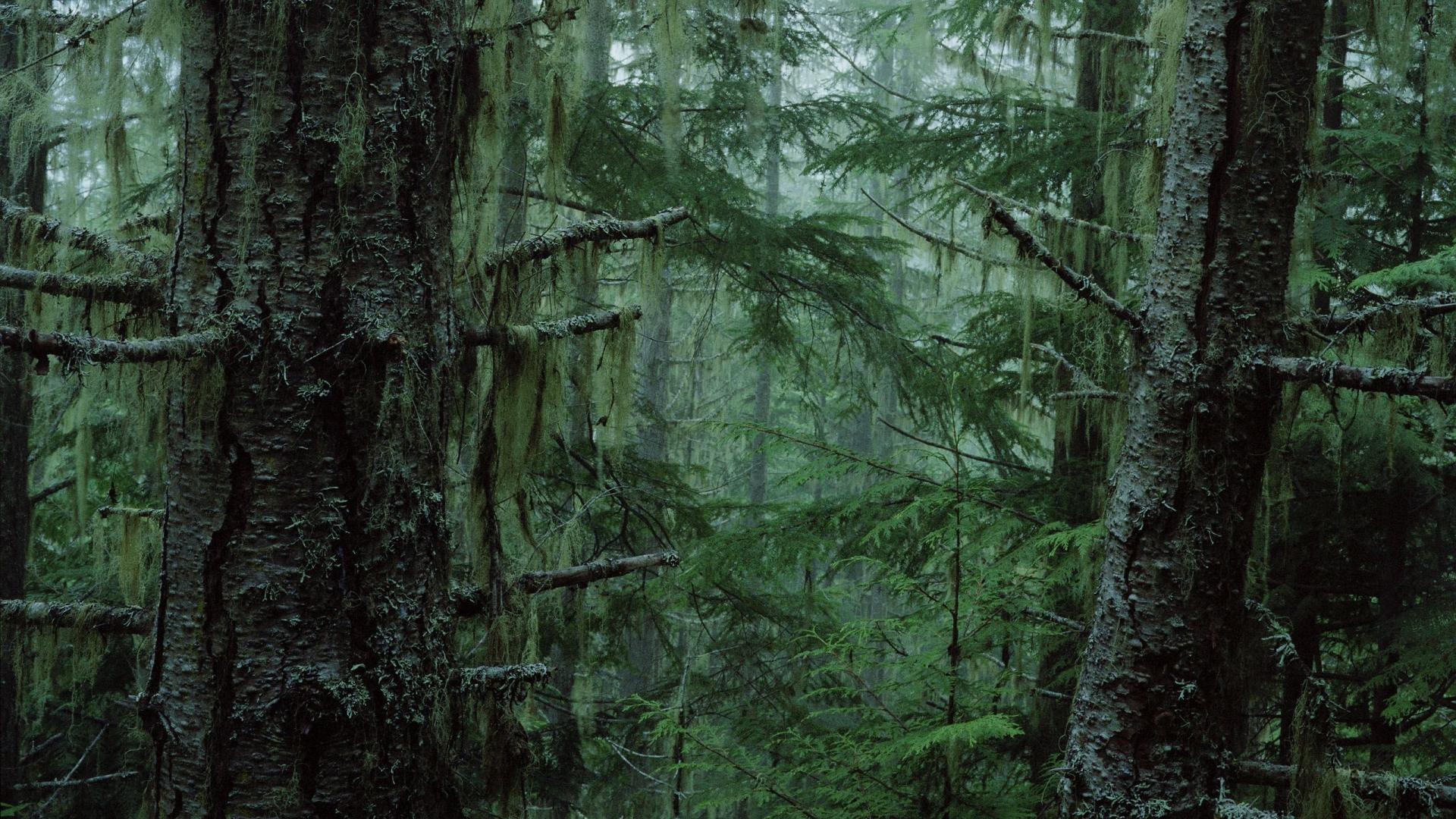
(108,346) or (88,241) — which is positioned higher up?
(88,241)

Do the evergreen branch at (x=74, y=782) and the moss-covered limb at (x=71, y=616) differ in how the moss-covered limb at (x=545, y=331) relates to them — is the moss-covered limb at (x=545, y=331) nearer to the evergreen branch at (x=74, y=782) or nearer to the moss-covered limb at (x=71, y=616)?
the moss-covered limb at (x=71, y=616)

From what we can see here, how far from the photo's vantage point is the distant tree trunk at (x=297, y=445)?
83.4 inches

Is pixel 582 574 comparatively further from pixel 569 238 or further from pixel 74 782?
pixel 74 782

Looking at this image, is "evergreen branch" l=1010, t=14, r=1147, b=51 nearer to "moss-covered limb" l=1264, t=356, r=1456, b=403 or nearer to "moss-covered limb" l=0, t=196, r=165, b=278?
"moss-covered limb" l=1264, t=356, r=1456, b=403

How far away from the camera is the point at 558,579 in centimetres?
280

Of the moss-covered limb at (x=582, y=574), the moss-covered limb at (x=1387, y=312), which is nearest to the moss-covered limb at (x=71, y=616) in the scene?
the moss-covered limb at (x=582, y=574)

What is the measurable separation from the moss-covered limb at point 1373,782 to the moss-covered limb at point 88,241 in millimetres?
3457

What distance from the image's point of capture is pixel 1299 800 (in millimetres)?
2887

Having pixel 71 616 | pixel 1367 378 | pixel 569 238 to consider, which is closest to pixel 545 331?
pixel 569 238

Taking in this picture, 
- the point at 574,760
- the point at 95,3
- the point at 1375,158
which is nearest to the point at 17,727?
the point at 574,760

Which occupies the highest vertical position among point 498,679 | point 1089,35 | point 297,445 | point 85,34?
point 1089,35

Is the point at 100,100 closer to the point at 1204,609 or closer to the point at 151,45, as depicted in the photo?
the point at 151,45

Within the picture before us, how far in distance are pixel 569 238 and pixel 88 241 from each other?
1260 mm

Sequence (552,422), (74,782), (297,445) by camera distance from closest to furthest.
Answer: (297,445) < (552,422) < (74,782)
